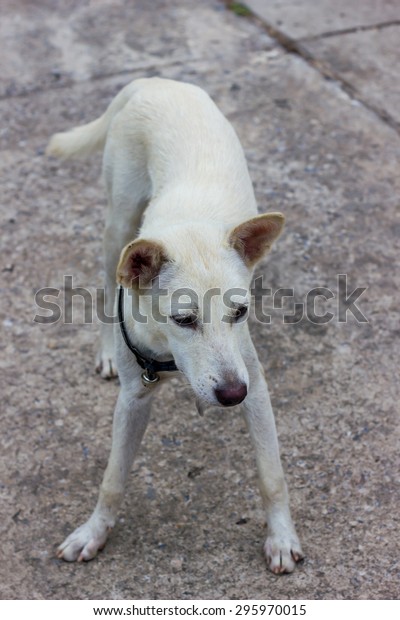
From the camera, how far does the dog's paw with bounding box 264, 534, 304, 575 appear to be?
3121 mm

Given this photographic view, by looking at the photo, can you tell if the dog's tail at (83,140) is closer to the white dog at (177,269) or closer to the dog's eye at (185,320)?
the white dog at (177,269)

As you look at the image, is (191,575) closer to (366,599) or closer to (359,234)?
(366,599)

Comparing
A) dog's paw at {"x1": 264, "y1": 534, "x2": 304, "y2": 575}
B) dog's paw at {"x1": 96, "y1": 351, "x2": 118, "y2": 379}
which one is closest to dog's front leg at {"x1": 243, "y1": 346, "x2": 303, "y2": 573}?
dog's paw at {"x1": 264, "y1": 534, "x2": 304, "y2": 575}

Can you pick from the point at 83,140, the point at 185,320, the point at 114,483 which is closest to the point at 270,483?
the point at 114,483

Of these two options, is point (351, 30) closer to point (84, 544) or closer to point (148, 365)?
point (148, 365)

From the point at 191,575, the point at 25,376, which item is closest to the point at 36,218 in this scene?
the point at 25,376

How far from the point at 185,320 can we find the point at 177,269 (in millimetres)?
186

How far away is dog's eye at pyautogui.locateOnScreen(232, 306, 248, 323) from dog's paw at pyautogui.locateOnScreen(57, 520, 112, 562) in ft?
3.86

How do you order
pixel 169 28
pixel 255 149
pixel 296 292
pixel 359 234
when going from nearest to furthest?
pixel 296 292 < pixel 359 234 < pixel 255 149 < pixel 169 28

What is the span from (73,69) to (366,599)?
5201mm

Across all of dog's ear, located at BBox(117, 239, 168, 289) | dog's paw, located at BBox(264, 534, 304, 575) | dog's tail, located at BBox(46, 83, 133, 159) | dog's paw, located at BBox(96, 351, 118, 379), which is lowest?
dog's paw, located at BBox(96, 351, 118, 379)

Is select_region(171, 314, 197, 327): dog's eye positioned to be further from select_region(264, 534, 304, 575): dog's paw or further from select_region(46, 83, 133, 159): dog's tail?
select_region(46, 83, 133, 159): dog's tail

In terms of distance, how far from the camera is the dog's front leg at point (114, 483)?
3.23 meters

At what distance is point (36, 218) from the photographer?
16.9 feet
